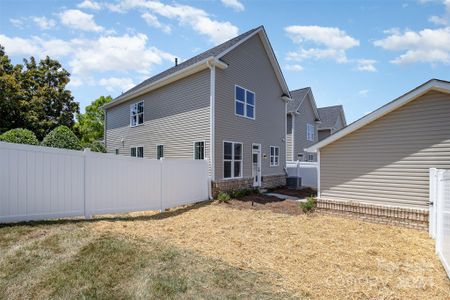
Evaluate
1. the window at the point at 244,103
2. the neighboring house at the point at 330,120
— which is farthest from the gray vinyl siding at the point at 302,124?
the window at the point at 244,103

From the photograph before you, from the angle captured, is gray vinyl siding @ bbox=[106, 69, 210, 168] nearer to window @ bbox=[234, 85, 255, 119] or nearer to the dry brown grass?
window @ bbox=[234, 85, 255, 119]

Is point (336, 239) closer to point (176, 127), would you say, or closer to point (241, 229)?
point (241, 229)

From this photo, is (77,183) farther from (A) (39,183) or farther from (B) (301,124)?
(B) (301,124)

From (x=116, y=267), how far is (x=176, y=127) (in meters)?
9.72

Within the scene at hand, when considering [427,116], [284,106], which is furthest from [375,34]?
[284,106]

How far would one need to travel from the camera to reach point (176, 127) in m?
13.1

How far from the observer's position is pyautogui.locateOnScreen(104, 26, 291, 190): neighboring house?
38.3ft

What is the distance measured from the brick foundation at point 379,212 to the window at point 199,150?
5641 mm

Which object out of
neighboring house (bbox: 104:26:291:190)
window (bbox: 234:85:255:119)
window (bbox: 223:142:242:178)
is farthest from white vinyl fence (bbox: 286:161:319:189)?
window (bbox: 223:142:242:178)

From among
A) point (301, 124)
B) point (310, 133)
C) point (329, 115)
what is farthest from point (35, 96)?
point (329, 115)

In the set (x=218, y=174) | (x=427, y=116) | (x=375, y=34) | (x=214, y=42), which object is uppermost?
(x=214, y=42)

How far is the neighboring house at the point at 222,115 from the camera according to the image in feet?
38.3

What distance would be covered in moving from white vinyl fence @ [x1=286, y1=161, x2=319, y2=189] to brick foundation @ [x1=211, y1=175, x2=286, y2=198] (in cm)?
141

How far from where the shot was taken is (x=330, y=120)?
28.0m
